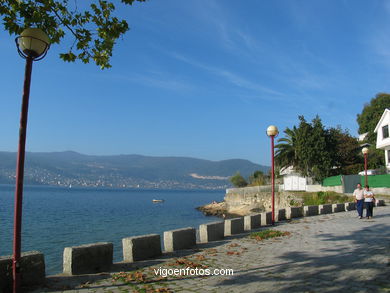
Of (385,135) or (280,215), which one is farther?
(385,135)

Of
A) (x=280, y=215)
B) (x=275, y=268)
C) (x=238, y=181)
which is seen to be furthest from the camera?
(x=238, y=181)

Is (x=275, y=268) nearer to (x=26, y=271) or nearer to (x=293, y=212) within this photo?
(x=26, y=271)

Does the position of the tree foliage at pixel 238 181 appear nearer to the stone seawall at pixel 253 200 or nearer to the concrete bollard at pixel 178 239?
the stone seawall at pixel 253 200

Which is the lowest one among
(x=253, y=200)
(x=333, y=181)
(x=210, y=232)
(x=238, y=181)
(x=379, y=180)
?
(x=253, y=200)

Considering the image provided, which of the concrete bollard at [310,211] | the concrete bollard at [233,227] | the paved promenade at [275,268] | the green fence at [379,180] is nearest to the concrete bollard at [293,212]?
the concrete bollard at [310,211]

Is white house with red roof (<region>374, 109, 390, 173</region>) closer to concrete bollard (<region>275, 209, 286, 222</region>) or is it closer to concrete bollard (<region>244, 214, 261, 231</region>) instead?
concrete bollard (<region>275, 209, 286, 222</region>)

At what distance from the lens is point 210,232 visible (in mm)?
9984

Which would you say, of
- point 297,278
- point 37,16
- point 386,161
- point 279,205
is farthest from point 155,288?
point 386,161

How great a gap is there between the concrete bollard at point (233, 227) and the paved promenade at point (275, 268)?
110cm

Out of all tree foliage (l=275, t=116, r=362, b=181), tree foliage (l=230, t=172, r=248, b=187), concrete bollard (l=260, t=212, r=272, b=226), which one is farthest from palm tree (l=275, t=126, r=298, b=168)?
concrete bollard (l=260, t=212, r=272, b=226)

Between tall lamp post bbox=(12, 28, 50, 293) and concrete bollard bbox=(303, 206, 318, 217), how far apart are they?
46.9 ft

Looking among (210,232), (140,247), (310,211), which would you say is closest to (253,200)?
(310,211)

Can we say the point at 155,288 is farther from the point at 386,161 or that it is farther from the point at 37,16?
the point at 386,161

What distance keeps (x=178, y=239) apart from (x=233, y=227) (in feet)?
9.74
